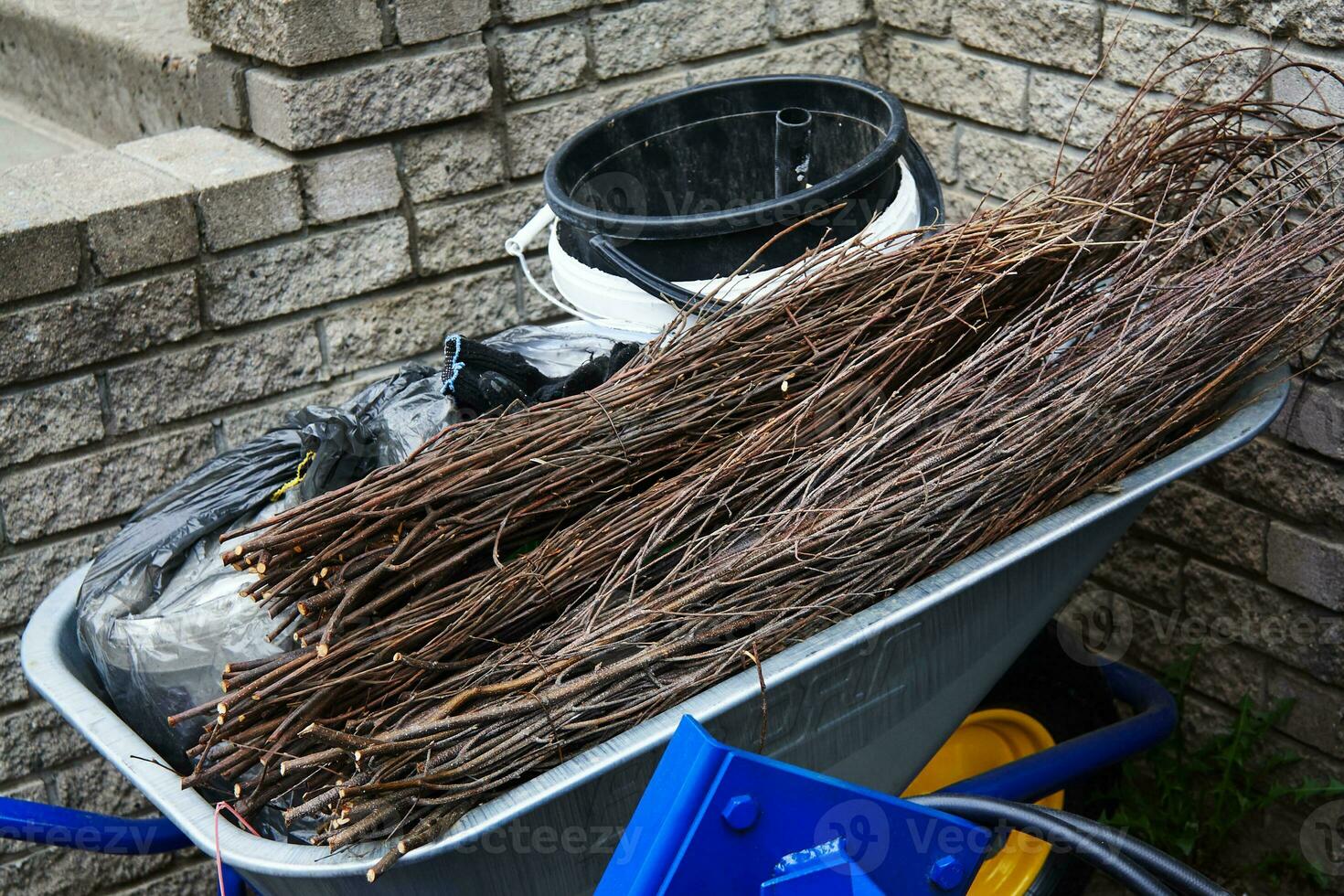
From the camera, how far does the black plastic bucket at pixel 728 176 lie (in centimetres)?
203

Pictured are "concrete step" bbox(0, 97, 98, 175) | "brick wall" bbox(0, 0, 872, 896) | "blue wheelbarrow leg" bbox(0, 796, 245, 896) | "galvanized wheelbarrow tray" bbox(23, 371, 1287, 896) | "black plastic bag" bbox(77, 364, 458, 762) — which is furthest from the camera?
"concrete step" bbox(0, 97, 98, 175)

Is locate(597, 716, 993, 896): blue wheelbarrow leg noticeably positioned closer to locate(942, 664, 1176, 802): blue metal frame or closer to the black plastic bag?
locate(942, 664, 1176, 802): blue metal frame

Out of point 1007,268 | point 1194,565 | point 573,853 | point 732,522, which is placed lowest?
point 1194,565

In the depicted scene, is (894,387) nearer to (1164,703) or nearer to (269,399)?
(1164,703)

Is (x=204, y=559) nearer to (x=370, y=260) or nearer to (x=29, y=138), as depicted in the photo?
(x=370, y=260)

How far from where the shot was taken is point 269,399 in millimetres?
2803

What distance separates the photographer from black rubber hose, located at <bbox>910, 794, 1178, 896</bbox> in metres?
1.48

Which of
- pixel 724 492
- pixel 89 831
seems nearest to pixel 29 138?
pixel 89 831

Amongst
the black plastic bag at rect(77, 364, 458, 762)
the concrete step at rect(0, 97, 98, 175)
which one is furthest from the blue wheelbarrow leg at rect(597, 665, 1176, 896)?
the concrete step at rect(0, 97, 98, 175)

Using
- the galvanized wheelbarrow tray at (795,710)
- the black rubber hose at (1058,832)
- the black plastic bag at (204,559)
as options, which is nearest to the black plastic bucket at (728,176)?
the black plastic bag at (204,559)

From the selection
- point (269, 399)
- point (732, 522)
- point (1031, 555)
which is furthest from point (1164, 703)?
point (269, 399)

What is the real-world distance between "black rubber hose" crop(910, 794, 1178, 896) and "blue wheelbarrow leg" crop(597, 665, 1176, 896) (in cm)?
11

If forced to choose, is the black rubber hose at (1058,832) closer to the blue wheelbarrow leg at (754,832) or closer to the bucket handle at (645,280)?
the blue wheelbarrow leg at (754,832)

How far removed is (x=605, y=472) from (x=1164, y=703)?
1.24m
